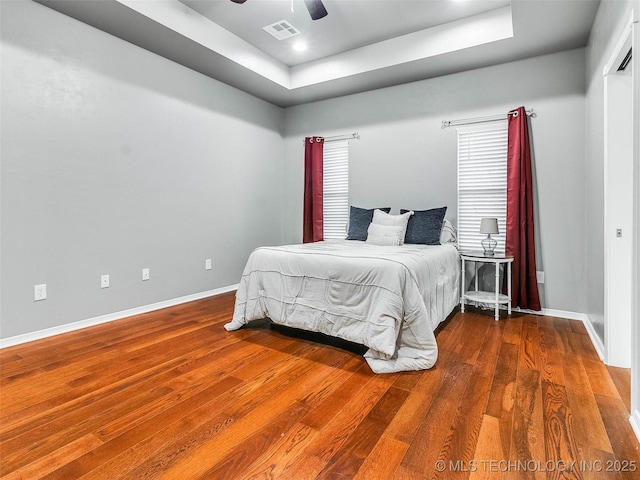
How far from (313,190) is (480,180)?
2252mm

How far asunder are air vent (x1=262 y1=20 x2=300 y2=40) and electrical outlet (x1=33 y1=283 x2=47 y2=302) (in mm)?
3230

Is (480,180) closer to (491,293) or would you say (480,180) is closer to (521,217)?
(521,217)

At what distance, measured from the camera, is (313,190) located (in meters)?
5.12

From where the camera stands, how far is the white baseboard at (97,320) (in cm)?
273

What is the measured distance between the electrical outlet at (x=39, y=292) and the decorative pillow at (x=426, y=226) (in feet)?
11.2

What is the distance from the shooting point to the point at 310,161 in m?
5.14

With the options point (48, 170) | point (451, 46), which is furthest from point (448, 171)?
point (48, 170)

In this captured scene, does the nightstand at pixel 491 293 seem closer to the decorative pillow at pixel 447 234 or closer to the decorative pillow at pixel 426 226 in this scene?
the decorative pillow at pixel 447 234

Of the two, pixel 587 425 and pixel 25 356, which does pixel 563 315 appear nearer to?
pixel 587 425

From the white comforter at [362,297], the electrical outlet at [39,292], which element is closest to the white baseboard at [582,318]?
the white comforter at [362,297]

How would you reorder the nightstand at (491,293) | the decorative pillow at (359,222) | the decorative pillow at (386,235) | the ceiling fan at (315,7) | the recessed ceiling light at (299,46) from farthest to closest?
the decorative pillow at (359,222) → the recessed ceiling light at (299,46) → the decorative pillow at (386,235) → the nightstand at (491,293) → the ceiling fan at (315,7)

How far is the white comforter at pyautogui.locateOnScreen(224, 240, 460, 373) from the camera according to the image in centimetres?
232

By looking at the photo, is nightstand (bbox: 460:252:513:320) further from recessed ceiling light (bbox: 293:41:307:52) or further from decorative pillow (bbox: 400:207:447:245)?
recessed ceiling light (bbox: 293:41:307:52)

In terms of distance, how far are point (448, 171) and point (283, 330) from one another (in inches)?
104
